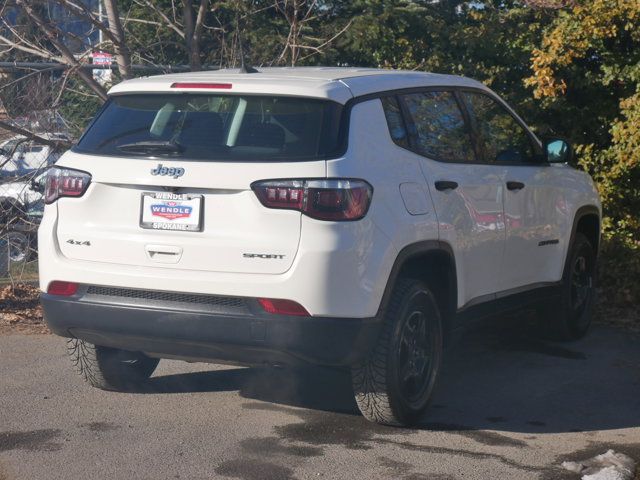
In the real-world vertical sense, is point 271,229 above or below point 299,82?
below

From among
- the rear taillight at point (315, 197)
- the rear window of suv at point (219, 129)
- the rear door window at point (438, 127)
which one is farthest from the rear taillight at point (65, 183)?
the rear door window at point (438, 127)

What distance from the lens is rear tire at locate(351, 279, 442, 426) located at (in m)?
5.51

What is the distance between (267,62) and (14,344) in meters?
4.42

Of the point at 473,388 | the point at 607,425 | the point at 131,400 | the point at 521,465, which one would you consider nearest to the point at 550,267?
the point at 473,388

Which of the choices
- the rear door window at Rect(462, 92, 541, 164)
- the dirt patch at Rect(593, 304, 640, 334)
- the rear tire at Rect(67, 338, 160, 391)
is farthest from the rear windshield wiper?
the dirt patch at Rect(593, 304, 640, 334)

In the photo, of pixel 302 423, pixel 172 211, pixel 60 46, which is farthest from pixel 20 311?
pixel 172 211

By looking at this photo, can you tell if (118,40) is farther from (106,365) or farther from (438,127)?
(438,127)

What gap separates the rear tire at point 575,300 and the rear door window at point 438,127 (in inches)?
65.3

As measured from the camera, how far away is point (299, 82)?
5578mm

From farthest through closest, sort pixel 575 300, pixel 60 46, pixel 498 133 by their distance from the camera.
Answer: pixel 60 46
pixel 575 300
pixel 498 133

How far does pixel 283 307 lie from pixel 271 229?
1.21 feet

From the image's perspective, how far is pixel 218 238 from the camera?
17.1ft

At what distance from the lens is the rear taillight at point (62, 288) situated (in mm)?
5535

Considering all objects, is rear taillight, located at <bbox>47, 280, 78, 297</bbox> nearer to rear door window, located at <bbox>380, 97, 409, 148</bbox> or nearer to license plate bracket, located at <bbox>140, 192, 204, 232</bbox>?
license plate bracket, located at <bbox>140, 192, 204, 232</bbox>
